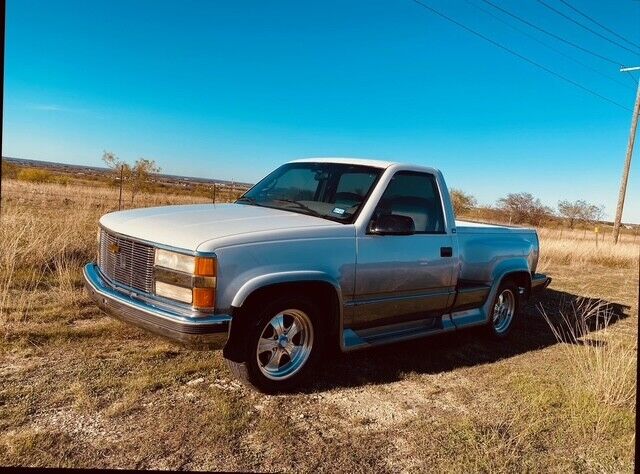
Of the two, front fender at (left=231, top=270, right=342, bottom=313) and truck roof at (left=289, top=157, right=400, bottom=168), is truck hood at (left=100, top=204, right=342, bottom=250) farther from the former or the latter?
truck roof at (left=289, top=157, right=400, bottom=168)

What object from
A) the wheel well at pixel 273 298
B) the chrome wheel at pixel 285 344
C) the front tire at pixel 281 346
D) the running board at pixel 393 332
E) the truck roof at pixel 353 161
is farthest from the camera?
the truck roof at pixel 353 161

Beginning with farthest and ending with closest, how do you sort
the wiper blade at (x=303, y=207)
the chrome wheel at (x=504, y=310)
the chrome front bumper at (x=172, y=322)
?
1. the chrome wheel at (x=504, y=310)
2. the wiper blade at (x=303, y=207)
3. the chrome front bumper at (x=172, y=322)

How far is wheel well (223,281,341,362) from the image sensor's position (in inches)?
135

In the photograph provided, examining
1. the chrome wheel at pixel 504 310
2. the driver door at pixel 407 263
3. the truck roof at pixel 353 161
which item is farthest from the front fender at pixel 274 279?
the chrome wheel at pixel 504 310

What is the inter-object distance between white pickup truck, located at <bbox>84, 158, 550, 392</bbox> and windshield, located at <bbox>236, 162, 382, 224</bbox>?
0.04 ft

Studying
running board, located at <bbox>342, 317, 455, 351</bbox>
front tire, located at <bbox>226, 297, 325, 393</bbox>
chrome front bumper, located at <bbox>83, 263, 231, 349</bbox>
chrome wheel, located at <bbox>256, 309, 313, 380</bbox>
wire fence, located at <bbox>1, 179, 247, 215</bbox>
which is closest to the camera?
chrome front bumper, located at <bbox>83, 263, 231, 349</bbox>

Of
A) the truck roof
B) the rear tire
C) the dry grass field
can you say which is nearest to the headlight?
the dry grass field

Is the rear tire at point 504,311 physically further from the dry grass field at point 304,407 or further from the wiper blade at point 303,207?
the wiper blade at point 303,207

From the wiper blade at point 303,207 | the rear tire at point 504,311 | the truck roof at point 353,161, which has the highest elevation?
the truck roof at point 353,161

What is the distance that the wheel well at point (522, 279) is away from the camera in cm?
603

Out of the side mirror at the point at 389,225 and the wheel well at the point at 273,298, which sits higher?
the side mirror at the point at 389,225

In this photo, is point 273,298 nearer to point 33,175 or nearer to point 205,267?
point 205,267

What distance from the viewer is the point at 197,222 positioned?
3.72 m

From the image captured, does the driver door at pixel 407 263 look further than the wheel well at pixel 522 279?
No
